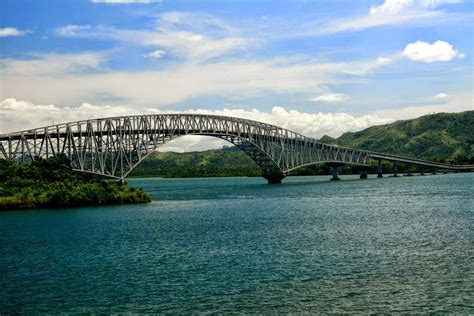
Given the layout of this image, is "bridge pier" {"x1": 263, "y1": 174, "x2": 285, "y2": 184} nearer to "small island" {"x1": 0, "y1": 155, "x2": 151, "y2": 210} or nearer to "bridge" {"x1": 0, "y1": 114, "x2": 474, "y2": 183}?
"bridge" {"x1": 0, "y1": 114, "x2": 474, "y2": 183}

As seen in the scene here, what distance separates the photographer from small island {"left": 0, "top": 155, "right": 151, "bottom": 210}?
238 ft

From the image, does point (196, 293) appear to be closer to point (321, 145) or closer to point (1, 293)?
point (1, 293)

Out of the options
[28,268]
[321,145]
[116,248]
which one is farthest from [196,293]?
[321,145]

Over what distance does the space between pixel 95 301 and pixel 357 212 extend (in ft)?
138

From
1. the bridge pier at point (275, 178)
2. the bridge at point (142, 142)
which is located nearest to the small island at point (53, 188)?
the bridge at point (142, 142)

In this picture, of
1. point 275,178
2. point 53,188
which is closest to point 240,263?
point 53,188

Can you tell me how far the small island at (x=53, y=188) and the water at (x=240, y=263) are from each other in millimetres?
11514

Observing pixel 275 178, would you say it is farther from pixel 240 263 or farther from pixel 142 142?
pixel 240 263

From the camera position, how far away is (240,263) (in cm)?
3397

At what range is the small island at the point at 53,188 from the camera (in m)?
72.6

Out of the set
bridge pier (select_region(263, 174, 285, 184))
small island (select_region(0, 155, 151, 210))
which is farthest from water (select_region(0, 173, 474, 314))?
bridge pier (select_region(263, 174, 285, 184))

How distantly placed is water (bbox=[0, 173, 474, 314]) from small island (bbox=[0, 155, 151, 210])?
1151cm

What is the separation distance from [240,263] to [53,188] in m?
49.3

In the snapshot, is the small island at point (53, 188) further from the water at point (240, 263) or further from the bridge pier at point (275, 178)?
the bridge pier at point (275, 178)
